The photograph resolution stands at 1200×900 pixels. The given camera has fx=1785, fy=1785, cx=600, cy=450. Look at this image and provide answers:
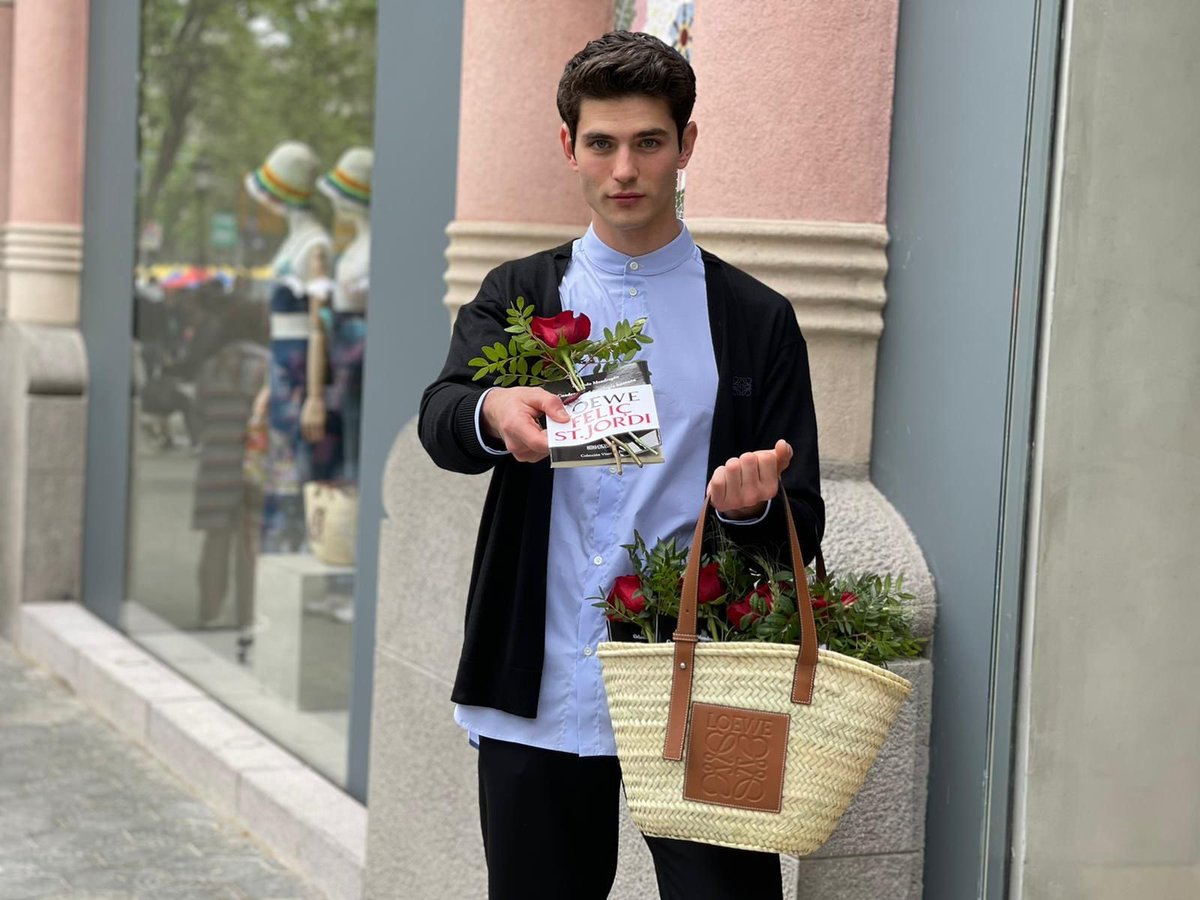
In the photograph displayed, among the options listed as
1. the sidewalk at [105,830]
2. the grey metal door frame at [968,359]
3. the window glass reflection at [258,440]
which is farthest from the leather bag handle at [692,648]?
the window glass reflection at [258,440]

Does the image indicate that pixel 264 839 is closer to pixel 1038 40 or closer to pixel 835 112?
pixel 835 112

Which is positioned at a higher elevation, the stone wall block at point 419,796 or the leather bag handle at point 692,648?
the leather bag handle at point 692,648

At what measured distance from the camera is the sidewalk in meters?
5.52

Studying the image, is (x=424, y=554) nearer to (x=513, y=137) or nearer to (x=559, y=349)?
(x=513, y=137)

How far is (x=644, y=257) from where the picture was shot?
2707 mm

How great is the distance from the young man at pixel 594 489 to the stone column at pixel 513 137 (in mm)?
1910

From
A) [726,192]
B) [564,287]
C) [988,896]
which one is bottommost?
[988,896]

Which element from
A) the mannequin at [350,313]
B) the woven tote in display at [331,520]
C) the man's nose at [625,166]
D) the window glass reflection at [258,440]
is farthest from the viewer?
the mannequin at [350,313]

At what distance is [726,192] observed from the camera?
3705 millimetres

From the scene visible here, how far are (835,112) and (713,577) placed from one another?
1417 mm

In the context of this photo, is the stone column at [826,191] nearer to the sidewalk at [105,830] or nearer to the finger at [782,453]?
the finger at [782,453]

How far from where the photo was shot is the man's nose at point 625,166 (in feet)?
8.42

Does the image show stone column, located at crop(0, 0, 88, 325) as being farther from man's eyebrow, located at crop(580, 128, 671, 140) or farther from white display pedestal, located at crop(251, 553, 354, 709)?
man's eyebrow, located at crop(580, 128, 671, 140)

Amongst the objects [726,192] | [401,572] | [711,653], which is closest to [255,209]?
[401,572]
